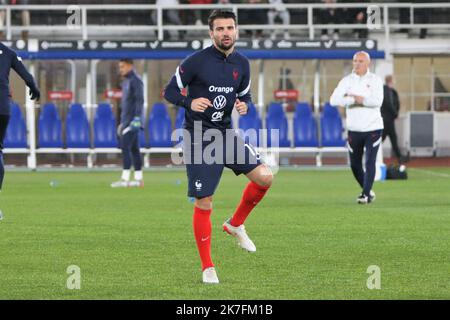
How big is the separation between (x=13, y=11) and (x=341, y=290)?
95.5 ft

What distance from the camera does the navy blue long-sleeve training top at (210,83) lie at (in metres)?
10.8

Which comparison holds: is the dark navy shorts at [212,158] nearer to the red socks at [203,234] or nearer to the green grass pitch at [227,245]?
the red socks at [203,234]

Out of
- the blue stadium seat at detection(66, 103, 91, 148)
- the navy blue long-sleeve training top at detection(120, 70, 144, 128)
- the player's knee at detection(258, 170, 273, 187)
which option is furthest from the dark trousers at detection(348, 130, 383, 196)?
the blue stadium seat at detection(66, 103, 91, 148)

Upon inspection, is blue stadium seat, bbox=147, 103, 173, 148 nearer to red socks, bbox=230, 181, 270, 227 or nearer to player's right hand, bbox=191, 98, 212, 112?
red socks, bbox=230, 181, 270, 227

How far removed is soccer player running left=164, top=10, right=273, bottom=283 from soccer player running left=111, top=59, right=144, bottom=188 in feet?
40.0

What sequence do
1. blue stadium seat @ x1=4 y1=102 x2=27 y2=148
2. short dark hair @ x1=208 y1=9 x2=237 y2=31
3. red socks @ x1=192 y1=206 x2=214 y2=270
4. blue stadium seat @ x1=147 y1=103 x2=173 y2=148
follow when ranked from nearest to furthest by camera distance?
red socks @ x1=192 y1=206 x2=214 y2=270 → short dark hair @ x1=208 y1=9 x2=237 y2=31 → blue stadium seat @ x1=4 y1=102 x2=27 y2=148 → blue stadium seat @ x1=147 y1=103 x2=173 y2=148

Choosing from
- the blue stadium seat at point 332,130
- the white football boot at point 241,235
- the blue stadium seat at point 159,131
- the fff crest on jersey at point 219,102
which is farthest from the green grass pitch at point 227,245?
the blue stadium seat at point 332,130

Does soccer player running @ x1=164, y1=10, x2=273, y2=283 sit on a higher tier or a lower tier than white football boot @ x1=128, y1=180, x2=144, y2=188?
higher

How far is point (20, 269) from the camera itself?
11148 mm

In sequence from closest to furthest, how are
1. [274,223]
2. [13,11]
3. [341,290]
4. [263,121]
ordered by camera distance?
[341,290] → [274,223] → [263,121] → [13,11]

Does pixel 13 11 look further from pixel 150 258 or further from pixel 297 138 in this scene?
pixel 150 258

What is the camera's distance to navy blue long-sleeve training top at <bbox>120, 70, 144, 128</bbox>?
23.4m
